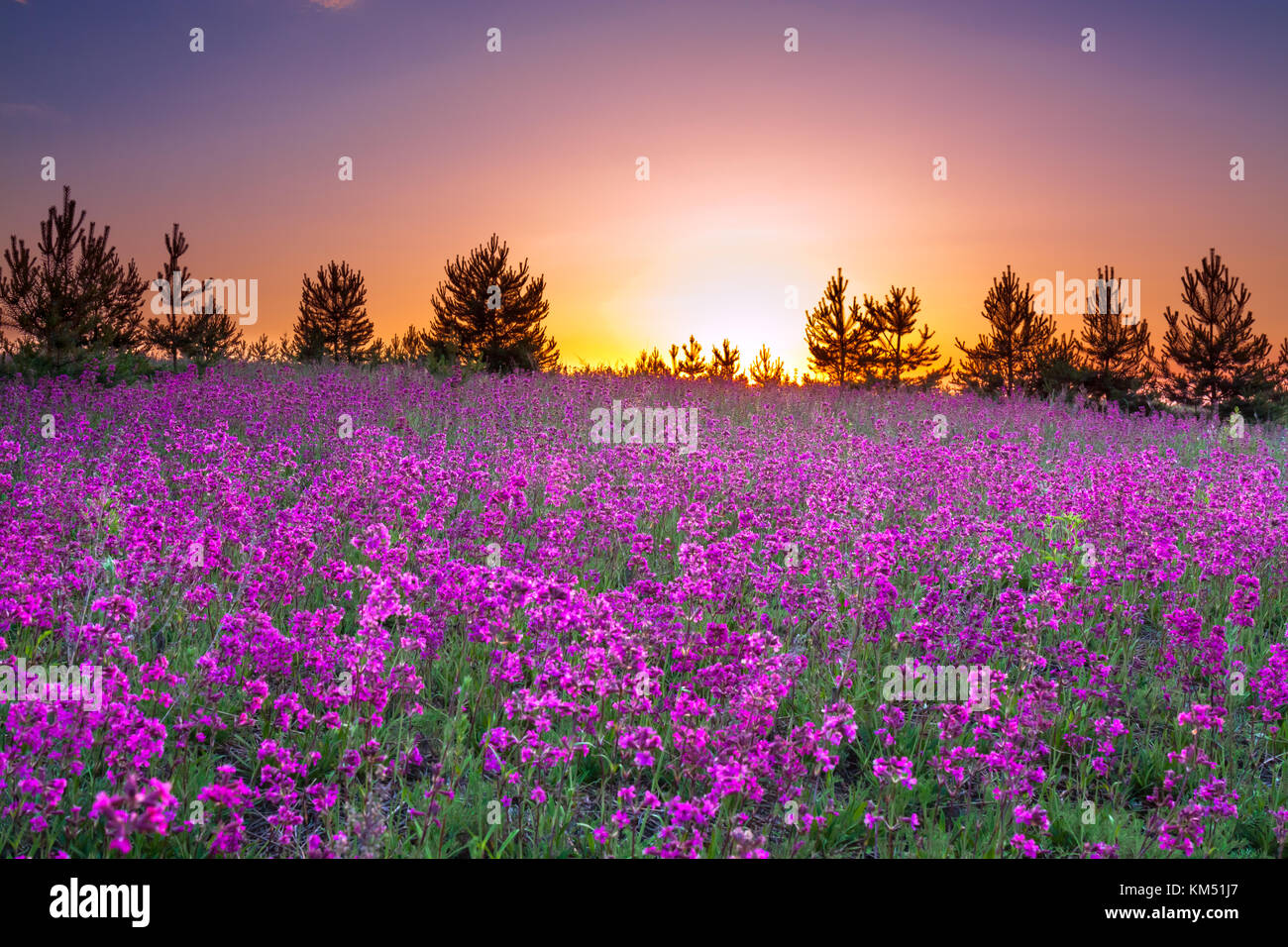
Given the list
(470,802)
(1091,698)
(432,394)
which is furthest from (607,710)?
(432,394)

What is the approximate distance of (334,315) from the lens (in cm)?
4153

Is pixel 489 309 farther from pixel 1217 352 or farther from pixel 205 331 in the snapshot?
pixel 1217 352

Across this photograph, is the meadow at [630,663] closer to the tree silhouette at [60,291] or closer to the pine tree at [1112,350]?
the tree silhouette at [60,291]

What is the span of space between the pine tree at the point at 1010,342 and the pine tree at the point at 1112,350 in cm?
215

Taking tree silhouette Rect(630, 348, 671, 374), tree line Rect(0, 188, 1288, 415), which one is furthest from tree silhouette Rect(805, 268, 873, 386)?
tree silhouette Rect(630, 348, 671, 374)

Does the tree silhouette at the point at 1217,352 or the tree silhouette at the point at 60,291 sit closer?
the tree silhouette at the point at 60,291

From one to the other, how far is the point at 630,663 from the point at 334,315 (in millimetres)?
42496

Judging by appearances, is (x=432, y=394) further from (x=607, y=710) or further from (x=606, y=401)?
(x=607, y=710)

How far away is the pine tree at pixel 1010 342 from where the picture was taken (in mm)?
38719

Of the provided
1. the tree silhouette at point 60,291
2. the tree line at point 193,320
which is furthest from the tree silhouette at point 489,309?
the tree silhouette at point 60,291

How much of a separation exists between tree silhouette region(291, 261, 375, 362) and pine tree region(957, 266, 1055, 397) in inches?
1261

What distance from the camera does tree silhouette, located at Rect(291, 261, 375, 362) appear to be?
135 ft
